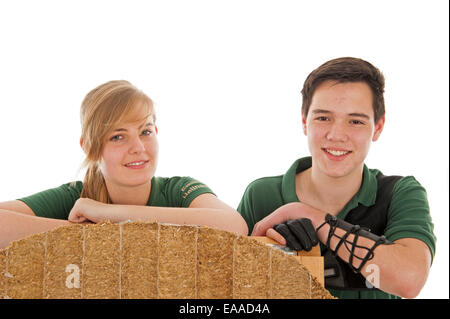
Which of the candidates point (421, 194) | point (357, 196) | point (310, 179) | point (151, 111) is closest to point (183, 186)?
point (151, 111)

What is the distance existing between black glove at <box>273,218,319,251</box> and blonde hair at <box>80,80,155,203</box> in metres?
0.51

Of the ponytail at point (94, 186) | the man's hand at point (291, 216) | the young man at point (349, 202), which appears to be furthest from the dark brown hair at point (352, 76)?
the ponytail at point (94, 186)

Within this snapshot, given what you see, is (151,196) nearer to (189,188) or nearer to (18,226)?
(189,188)

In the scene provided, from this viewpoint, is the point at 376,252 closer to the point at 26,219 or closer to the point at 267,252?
the point at 267,252

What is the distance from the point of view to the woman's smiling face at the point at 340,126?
Answer: 1.40 metres

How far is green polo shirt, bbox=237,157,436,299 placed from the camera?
1305mm

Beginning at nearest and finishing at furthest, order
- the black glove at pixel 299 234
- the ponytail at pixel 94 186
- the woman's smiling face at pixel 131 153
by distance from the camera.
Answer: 1. the black glove at pixel 299 234
2. the woman's smiling face at pixel 131 153
3. the ponytail at pixel 94 186

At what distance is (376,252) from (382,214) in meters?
0.33

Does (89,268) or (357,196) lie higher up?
(357,196)

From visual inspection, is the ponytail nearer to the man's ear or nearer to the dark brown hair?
the dark brown hair

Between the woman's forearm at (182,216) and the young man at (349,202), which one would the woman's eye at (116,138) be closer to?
the woman's forearm at (182,216)

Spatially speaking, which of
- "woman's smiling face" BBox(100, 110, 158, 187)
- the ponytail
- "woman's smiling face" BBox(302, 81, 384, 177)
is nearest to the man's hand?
"woman's smiling face" BBox(302, 81, 384, 177)

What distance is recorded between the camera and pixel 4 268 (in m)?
1.00
